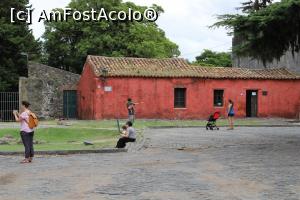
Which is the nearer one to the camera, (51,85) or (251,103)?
(251,103)

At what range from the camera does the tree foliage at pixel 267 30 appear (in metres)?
15.1

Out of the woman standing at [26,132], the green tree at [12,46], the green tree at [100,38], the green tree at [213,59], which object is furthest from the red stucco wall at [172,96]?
the green tree at [213,59]

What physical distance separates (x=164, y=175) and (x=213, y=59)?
61764 millimetres

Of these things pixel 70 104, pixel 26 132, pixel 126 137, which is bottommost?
pixel 126 137

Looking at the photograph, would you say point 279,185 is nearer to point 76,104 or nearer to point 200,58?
point 76,104

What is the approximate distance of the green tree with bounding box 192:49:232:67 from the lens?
7012 cm

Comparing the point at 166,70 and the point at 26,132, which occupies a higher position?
the point at 166,70

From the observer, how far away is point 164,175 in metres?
10.8

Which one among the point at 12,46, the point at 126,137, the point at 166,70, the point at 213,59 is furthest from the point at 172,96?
the point at 213,59

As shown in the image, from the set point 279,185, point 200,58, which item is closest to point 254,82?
point 279,185

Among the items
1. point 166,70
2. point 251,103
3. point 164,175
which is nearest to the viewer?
point 164,175

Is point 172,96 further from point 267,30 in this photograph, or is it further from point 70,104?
point 267,30

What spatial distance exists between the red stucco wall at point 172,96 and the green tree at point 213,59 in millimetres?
29182

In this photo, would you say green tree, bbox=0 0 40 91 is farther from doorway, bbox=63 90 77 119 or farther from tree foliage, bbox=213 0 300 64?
tree foliage, bbox=213 0 300 64
